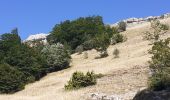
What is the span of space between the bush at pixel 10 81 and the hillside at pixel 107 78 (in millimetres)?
1139

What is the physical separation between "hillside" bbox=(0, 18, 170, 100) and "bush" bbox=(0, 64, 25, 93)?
3.74ft

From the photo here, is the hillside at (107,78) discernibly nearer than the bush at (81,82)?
Yes

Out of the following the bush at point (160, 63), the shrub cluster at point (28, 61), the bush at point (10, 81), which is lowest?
the bush at point (160, 63)

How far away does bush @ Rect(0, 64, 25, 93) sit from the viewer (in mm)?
59562

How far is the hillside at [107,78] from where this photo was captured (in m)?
44.4

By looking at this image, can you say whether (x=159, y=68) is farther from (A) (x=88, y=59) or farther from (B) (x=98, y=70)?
(A) (x=88, y=59)

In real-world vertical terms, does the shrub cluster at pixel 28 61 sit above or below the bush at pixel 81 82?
above

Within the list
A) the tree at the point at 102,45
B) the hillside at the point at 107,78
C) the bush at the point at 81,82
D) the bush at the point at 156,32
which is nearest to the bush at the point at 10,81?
the hillside at the point at 107,78

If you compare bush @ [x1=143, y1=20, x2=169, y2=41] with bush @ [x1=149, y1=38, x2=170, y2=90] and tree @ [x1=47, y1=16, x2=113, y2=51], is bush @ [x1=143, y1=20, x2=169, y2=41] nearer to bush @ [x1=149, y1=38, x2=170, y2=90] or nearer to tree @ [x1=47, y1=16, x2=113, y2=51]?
tree @ [x1=47, y1=16, x2=113, y2=51]

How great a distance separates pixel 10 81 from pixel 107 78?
1327cm

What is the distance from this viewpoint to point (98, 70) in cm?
5891

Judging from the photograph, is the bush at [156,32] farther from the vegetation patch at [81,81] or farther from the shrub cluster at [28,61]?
the vegetation patch at [81,81]

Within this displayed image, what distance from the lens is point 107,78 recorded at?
51.8 metres

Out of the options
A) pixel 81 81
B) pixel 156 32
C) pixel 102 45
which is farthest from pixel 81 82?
pixel 156 32
